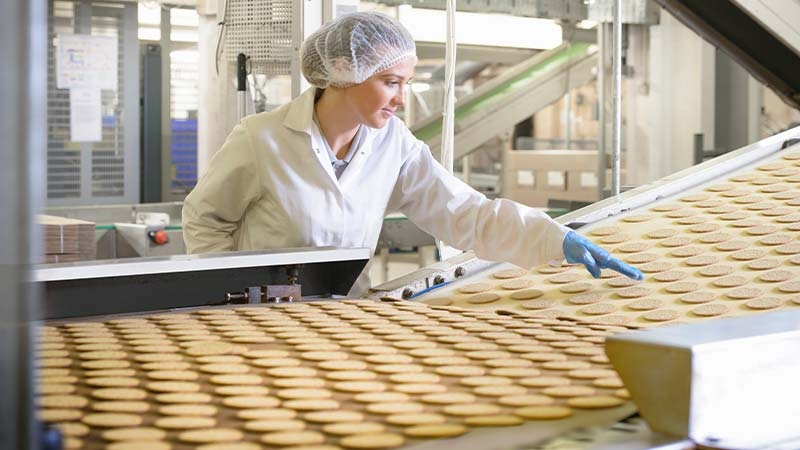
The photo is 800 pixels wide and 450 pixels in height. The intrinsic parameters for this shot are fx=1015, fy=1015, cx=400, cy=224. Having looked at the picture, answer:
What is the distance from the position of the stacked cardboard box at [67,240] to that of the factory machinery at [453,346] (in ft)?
6.20

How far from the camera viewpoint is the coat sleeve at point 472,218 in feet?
8.67

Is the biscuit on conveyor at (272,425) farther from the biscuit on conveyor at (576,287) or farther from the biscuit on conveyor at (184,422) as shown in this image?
the biscuit on conveyor at (576,287)

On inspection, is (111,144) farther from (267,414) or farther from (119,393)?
(267,414)

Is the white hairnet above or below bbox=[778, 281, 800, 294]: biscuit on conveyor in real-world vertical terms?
above

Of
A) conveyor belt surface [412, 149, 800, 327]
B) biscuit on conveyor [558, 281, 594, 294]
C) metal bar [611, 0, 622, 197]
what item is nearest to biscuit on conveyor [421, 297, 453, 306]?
conveyor belt surface [412, 149, 800, 327]

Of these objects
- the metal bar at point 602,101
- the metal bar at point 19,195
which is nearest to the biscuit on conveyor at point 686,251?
the metal bar at point 19,195

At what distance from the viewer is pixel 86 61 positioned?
570 cm

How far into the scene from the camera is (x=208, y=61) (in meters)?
5.39

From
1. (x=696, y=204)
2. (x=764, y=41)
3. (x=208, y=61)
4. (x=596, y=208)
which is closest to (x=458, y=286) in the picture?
(x=596, y=208)

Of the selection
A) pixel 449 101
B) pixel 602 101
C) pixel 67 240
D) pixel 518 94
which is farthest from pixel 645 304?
pixel 518 94

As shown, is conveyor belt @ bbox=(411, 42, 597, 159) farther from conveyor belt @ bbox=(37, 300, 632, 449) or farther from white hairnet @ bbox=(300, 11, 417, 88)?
conveyor belt @ bbox=(37, 300, 632, 449)

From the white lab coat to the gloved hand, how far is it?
179 mm

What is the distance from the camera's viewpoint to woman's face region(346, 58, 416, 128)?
9.00 ft

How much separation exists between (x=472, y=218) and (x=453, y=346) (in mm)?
1022
